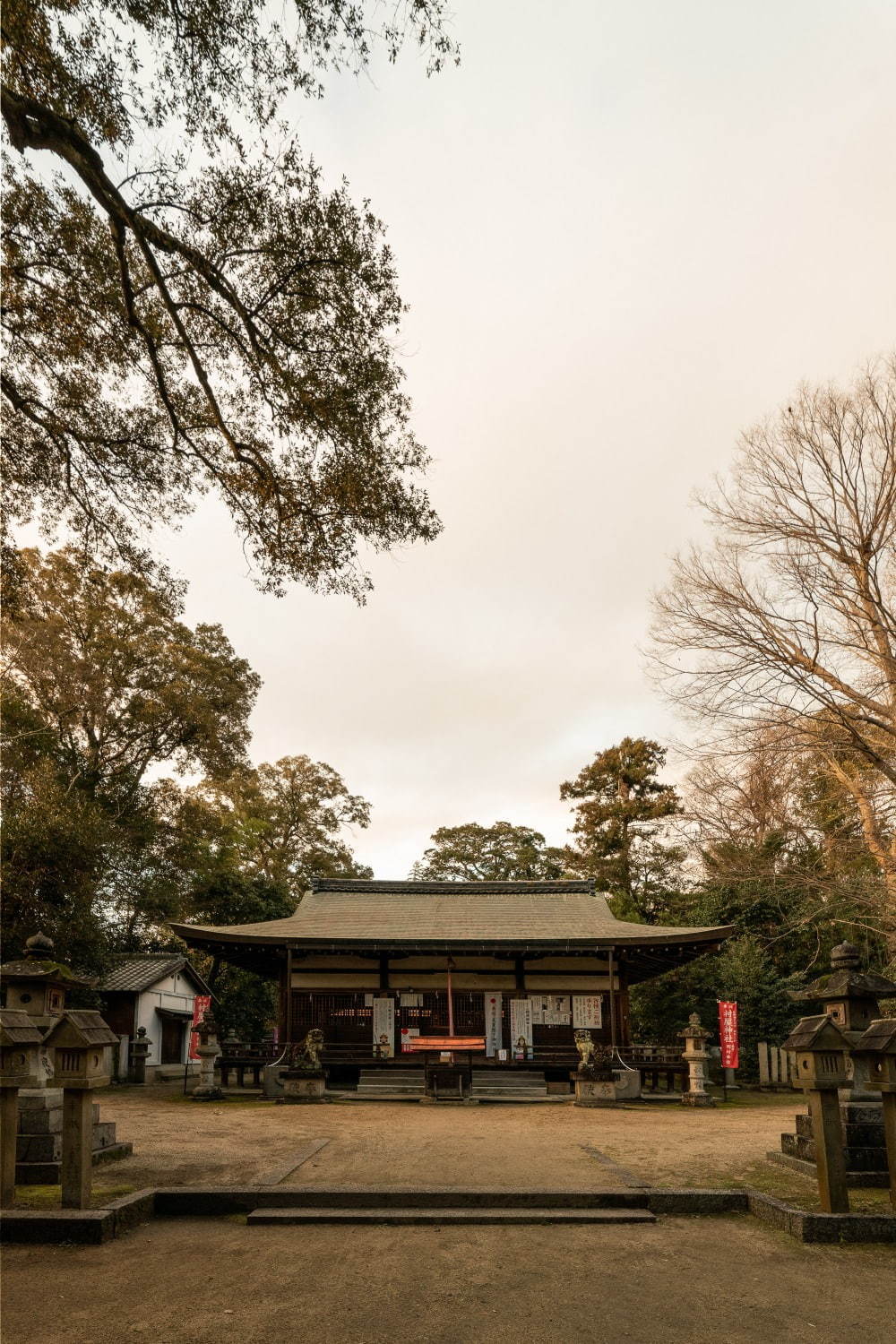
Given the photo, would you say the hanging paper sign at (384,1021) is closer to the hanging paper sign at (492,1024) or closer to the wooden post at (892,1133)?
the hanging paper sign at (492,1024)

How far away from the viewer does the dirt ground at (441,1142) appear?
24.3 feet

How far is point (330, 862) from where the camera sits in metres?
38.4

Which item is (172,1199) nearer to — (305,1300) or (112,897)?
(305,1300)

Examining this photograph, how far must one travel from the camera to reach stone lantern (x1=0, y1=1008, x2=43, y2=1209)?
5.97 m

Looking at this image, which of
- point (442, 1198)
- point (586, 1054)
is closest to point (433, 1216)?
point (442, 1198)

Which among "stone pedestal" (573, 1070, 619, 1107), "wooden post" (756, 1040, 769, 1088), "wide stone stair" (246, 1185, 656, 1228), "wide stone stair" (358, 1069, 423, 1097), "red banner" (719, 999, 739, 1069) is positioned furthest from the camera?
"wooden post" (756, 1040, 769, 1088)

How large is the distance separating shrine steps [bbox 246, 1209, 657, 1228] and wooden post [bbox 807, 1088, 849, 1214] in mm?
1287

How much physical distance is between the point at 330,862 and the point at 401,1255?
111 ft

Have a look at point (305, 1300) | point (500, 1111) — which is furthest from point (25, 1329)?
point (500, 1111)

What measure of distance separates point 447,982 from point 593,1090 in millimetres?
4327

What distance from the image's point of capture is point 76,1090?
19.5 feet

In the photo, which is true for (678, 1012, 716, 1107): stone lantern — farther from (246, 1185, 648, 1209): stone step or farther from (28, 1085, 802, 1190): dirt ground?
(246, 1185, 648, 1209): stone step

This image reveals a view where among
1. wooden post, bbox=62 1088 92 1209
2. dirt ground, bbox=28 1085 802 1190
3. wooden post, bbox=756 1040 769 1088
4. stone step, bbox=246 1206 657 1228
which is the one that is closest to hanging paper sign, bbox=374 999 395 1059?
dirt ground, bbox=28 1085 802 1190

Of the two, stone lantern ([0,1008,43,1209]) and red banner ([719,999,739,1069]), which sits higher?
stone lantern ([0,1008,43,1209])
